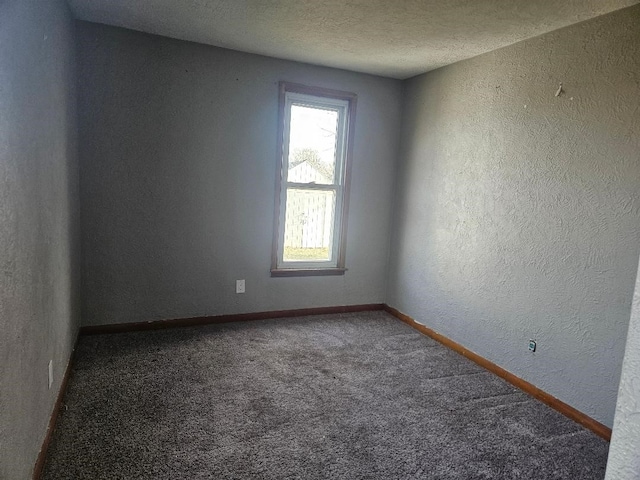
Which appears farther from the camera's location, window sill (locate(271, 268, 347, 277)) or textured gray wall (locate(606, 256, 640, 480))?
window sill (locate(271, 268, 347, 277))

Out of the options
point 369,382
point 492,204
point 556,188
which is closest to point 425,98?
point 492,204

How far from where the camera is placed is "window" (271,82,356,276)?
145 inches

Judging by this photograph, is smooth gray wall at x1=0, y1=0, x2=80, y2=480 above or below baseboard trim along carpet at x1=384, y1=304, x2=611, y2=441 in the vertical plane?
above

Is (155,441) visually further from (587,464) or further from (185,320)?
(587,464)

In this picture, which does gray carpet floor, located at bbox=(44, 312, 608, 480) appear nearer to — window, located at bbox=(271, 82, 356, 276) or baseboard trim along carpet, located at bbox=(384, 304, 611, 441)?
baseboard trim along carpet, located at bbox=(384, 304, 611, 441)

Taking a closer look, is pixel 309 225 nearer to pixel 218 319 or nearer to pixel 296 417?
pixel 218 319

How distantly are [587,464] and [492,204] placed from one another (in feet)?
5.52

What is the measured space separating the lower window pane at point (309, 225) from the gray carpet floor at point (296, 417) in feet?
3.19

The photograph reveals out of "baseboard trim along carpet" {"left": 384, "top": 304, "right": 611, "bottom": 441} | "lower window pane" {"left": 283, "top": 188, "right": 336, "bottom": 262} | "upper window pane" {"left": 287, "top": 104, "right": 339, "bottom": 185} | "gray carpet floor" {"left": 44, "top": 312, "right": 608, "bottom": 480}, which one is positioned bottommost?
"gray carpet floor" {"left": 44, "top": 312, "right": 608, "bottom": 480}

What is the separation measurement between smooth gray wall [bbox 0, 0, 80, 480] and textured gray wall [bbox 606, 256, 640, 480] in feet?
5.01

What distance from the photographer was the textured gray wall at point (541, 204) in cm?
220

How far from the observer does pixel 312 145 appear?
380 cm

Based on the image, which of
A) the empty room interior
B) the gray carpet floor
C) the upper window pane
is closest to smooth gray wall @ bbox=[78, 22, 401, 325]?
the empty room interior

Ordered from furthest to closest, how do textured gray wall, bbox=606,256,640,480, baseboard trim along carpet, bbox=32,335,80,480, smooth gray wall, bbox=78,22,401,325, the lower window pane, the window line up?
1. the lower window pane
2. the window
3. smooth gray wall, bbox=78,22,401,325
4. baseboard trim along carpet, bbox=32,335,80,480
5. textured gray wall, bbox=606,256,640,480
